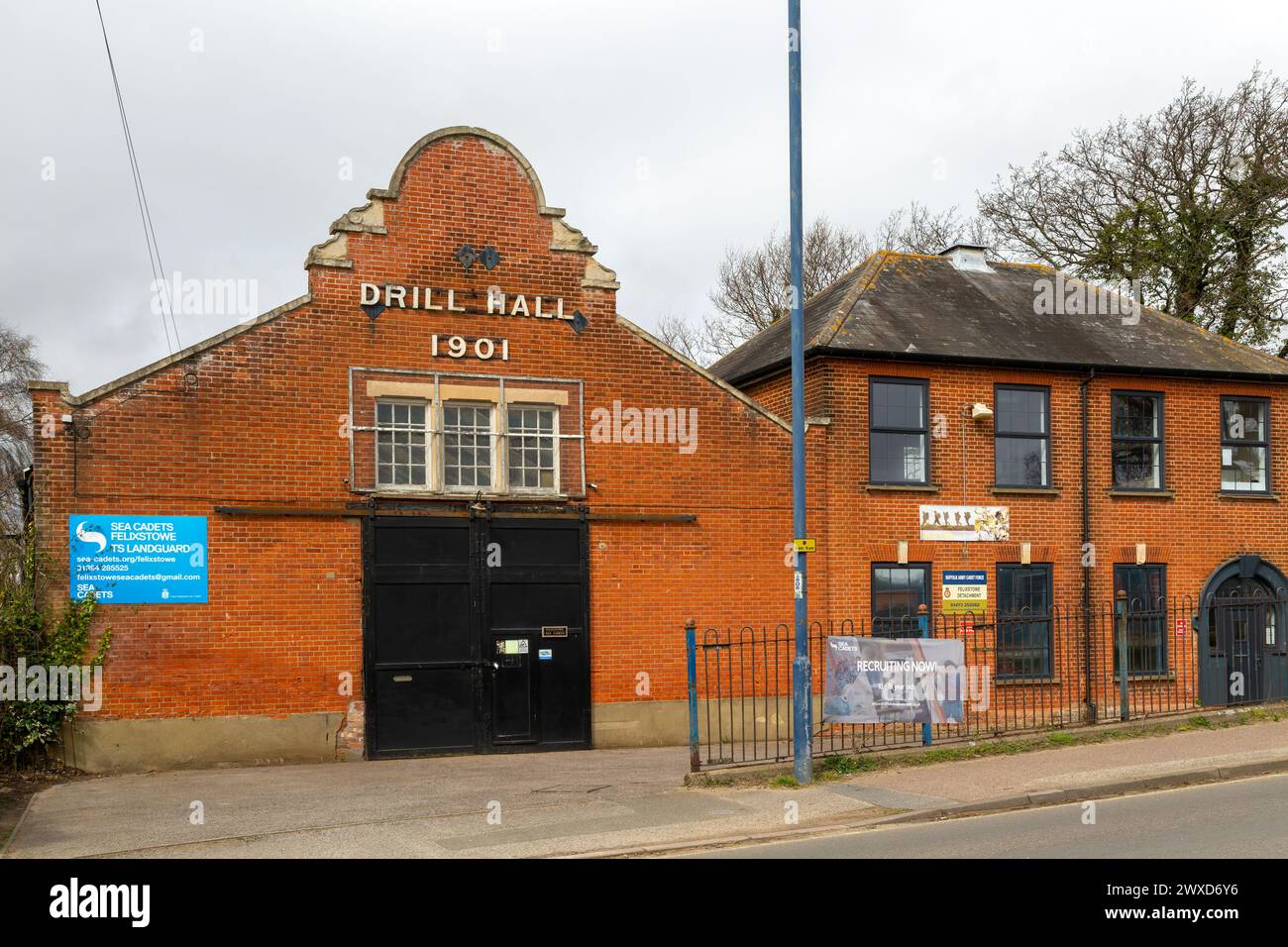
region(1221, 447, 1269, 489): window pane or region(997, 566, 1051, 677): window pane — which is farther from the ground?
region(1221, 447, 1269, 489): window pane

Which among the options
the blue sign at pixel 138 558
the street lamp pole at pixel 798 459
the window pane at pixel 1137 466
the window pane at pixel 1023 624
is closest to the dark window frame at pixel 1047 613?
the window pane at pixel 1023 624

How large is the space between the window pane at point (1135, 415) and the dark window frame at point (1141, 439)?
34 mm

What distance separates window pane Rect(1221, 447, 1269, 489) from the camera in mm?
22281

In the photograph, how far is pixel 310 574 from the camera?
16344mm

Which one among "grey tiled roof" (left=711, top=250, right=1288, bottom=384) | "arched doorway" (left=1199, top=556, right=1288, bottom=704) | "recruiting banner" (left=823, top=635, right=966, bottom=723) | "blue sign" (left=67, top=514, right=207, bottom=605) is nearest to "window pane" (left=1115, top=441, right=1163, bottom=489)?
"grey tiled roof" (left=711, top=250, right=1288, bottom=384)

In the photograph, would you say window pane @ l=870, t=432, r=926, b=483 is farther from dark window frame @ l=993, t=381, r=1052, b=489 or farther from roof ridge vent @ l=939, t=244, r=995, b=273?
roof ridge vent @ l=939, t=244, r=995, b=273

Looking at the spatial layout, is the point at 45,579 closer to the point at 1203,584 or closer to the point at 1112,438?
the point at 1112,438

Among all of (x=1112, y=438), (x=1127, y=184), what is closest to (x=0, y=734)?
(x=1112, y=438)

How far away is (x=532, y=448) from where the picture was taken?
17719mm

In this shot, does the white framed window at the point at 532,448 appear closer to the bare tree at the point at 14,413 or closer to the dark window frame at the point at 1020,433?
the dark window frame at the point at 1020,433

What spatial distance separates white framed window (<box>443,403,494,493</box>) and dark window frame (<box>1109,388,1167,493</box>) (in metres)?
10.7

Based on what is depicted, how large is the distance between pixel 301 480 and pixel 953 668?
847 centimetres

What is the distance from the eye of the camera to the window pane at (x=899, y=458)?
19.9 metres
